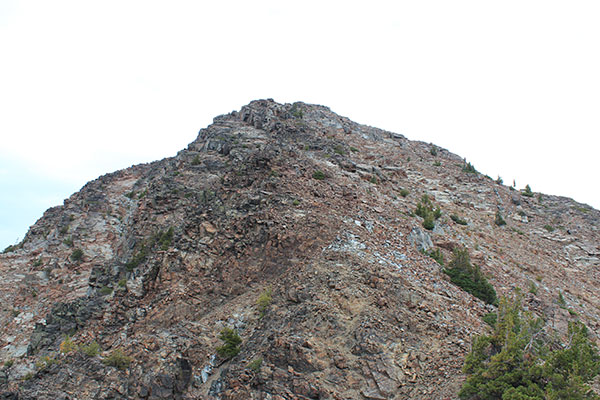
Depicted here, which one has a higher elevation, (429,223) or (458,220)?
(458,220)

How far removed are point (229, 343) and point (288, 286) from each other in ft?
10.2

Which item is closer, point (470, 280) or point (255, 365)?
point (255, 365)

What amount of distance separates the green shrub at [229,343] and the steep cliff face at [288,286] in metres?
0.25

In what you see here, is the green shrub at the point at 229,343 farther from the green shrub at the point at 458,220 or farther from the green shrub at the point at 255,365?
the green shrub at the point at 458,220

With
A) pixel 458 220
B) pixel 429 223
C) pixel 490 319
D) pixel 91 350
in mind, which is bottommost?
pixel 91 350

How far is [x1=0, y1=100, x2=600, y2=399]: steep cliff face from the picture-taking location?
43.2 ft

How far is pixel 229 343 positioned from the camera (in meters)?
15.0

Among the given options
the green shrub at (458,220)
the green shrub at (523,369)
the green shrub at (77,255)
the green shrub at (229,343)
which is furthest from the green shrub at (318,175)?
the green shrub at (77,255)

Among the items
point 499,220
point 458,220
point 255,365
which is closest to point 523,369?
point 255,365

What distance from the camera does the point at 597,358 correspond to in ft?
38.3

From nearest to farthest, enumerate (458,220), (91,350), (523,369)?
1. (523,369)
2. (91,350)
3. (458,220)

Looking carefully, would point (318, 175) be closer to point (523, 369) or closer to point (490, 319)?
point (490, 319)

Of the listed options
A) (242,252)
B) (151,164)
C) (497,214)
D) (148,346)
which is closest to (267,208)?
(242,252)

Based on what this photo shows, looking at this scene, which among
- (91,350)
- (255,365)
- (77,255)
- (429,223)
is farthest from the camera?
(77,255)
